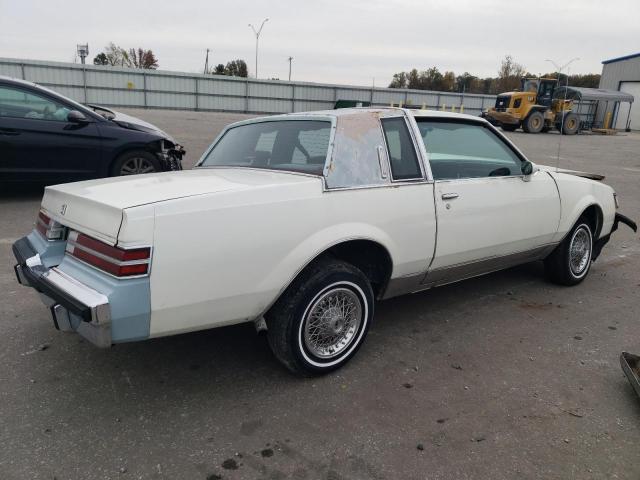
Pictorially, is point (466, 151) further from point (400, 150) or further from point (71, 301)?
point (71, 301)

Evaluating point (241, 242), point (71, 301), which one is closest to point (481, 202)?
point (241, 242)

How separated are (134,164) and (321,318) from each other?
5.23m

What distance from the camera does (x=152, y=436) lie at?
2.43 meters

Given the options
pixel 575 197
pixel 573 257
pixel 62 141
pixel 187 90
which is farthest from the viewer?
pixel 187 90

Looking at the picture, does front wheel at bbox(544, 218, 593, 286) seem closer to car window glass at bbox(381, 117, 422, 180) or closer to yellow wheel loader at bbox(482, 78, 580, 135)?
car window glass at bbox(381, 117, 422, 180)

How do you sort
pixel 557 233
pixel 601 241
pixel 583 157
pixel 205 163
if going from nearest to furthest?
pixel 205 163
pixel 557 233
pixel 601 241
pixel 583 157

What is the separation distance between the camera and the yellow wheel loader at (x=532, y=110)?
28192 millimetres

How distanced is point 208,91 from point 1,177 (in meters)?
29.9

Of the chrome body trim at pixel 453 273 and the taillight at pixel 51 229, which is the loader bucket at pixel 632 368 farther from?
the taillight at pixel 51 229

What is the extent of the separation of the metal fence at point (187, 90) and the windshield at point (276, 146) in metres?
31.4

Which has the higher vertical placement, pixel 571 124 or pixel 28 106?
pixel 28 106

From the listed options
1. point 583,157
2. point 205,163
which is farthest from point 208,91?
point 205,163

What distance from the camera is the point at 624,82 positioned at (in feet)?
136

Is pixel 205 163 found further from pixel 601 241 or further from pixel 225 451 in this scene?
pixel 601 241
